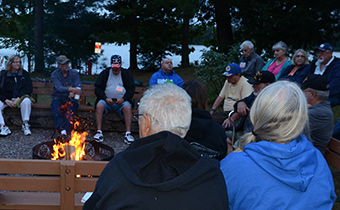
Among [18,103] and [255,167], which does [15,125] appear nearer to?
[18,103]

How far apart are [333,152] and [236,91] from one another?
209 centimetres

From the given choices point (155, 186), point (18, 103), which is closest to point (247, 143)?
point (155, 186)

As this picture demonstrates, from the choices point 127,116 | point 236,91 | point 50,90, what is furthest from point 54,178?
point 50,90

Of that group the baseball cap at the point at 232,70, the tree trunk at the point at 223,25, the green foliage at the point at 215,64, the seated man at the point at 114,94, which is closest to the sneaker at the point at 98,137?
the seated man at the point at 114,94

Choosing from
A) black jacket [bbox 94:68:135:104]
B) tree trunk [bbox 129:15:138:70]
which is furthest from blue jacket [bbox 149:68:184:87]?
tree trunk [bbox 129:15:138:70]

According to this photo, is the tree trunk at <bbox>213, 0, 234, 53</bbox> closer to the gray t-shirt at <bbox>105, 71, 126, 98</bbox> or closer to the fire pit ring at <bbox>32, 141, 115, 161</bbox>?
the gray t-shirt at <bbox>105, 71, 126, 98</bbox>

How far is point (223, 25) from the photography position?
52.3 feet

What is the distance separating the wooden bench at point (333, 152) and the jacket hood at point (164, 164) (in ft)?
9.23

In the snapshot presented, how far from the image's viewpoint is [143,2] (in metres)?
18.5

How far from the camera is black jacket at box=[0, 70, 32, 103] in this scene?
6.84 m

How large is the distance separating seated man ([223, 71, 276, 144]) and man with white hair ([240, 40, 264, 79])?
1.90 metres

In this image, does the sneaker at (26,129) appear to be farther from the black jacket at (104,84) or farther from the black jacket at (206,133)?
the black jacket at (206,133)

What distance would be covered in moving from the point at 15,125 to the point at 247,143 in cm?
629

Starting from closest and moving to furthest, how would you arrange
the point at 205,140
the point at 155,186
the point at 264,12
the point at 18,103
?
1. the point at 155,186
2. the point at 205,140
3. the point at 18,103
4. the point at 264,12
